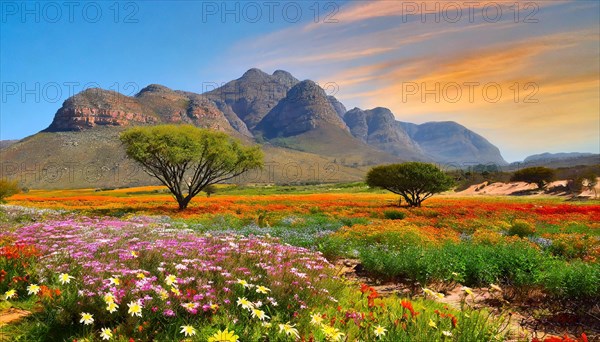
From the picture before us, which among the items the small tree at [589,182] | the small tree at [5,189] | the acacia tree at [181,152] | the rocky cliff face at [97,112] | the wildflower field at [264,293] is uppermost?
the rocky cliff face at [97,112]

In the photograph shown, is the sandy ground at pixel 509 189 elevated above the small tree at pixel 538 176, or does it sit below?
below

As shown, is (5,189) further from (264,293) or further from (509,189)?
(509,189)

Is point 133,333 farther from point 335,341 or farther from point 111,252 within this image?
point 335,341

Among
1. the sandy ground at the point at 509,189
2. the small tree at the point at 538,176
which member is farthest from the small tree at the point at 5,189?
the small tree at the point at 538,176

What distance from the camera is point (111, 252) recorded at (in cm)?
547

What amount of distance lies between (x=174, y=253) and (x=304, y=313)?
226 centimetres

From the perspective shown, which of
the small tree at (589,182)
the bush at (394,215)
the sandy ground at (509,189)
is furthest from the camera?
the sandy ground at (509,189)

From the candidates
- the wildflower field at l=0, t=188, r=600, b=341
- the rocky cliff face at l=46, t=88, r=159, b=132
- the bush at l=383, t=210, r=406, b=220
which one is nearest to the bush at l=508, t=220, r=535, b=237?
the wildflower field at l=0, t=188, r=600, b=341

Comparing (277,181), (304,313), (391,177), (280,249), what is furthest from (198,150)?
(277,181)

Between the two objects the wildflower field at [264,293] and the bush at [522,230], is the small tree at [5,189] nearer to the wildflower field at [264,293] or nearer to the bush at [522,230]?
the wildflower field at [264,293]

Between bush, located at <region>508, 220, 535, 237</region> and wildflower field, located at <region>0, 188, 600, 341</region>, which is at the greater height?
wildflower field, located at <region>0, 188, 600, 341</region>

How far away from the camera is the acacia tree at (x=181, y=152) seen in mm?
32125

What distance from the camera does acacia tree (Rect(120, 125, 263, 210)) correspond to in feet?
105

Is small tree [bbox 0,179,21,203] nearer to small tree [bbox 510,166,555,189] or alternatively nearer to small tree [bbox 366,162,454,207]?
small tree [bbox 366,162,454,207]
